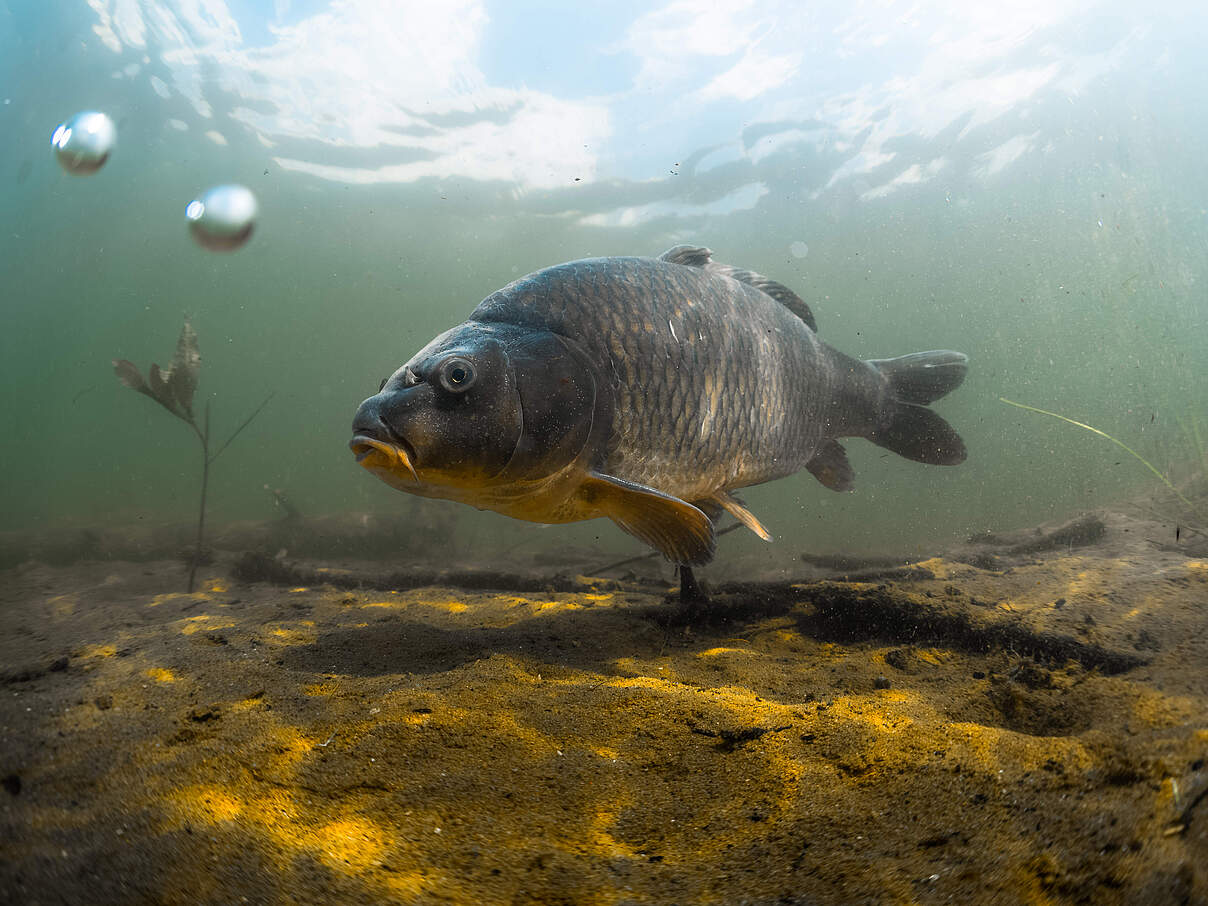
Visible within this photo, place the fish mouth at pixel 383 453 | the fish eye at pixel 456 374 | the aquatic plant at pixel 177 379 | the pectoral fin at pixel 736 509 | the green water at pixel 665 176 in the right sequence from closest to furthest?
1. the fish mouth at pixel 383 453
2. the fish eye at pixel 456 374
3. the pectoral fin at pixel 736 509
4. the aquatic plant at pixel 177 379
5. the green water at pixel 665 176

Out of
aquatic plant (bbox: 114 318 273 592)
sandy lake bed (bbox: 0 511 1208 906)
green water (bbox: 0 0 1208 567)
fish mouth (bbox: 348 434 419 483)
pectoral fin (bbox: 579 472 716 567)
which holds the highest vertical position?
green water (bbox: 0 0 1208 567)

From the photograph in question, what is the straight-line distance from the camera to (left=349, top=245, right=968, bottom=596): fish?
97.7 inches

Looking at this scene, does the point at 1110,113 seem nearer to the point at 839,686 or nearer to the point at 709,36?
the point at 709,36

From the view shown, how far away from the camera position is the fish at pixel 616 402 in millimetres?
2480

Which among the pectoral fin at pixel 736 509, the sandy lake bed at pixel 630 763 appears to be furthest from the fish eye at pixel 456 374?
the pectoral fin at pixel 736 509

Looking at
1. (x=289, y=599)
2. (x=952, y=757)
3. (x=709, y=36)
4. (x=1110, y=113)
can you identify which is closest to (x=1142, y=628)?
(x=952, y=757)

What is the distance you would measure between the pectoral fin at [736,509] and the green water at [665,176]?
3908 mm

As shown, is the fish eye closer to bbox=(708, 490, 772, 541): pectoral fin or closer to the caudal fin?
bbox=(708, 490, 772, 541): pectoral fin

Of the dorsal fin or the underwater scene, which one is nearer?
the underwater scene

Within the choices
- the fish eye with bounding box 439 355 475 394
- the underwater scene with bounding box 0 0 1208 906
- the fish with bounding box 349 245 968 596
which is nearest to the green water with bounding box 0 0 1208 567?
the underwater scene with bounding box 0 0 1208 906

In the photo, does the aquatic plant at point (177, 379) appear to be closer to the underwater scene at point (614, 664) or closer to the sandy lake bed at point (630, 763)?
the underwater scene at point (614, 664)

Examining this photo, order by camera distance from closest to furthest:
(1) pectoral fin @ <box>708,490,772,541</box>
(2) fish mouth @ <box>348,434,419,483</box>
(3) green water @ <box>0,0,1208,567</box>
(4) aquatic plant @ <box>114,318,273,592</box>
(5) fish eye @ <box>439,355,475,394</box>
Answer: (2) fish mouth @ <box>348,434,419,483</box> → (5) fish eye @ <box>439,355,475,394</box> → (1) pectoral fin @ <box>708,490,772,541</box> → (4) aquatic plant @ <box>114,318,273,592</box> → (3) green water @ <box>0,0,1208,567</box>

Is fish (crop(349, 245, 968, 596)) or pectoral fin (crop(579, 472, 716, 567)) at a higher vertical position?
fish (crop(349, 245, 968, 596))

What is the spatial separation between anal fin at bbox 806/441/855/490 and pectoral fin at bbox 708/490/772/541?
3.56 ft
